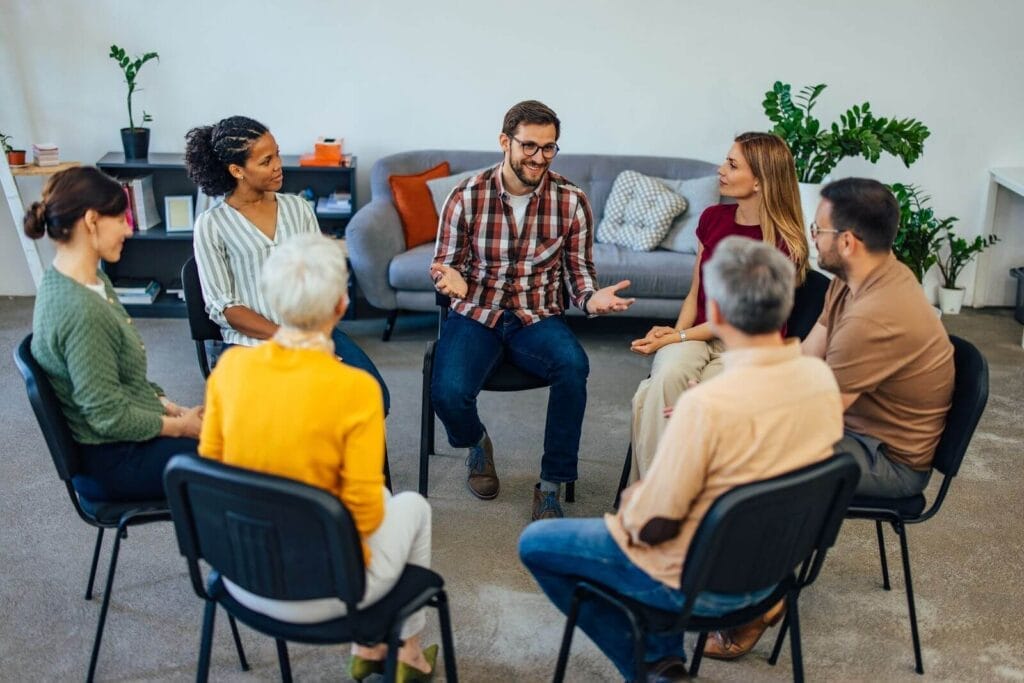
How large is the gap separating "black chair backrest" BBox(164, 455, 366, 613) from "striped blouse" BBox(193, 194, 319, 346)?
1.16 meters

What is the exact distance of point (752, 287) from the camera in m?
1.80

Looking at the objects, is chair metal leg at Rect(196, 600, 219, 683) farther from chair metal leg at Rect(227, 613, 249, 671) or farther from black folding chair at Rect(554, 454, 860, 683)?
black folding chair at Rect(554, 454, 860, 683)

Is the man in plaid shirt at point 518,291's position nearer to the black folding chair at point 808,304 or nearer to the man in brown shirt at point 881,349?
the black folding chair at point 808,304

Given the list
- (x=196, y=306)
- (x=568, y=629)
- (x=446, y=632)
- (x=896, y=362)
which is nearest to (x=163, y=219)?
(x=196, y=306)

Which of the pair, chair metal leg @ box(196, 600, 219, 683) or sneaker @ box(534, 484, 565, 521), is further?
sneaker @ box(534, 484, 565, 521)

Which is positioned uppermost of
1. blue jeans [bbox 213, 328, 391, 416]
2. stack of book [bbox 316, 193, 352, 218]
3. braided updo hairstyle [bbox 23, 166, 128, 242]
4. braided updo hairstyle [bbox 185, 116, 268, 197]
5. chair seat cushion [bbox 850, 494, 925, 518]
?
braided updo hairstyle [bbox 185, 116, 268, 197]

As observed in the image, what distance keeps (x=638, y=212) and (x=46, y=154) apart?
279cm

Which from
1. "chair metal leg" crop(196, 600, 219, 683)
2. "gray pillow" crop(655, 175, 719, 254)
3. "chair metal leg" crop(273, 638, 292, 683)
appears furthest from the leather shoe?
"gray pillow" crop(655, 175, 719, 254)

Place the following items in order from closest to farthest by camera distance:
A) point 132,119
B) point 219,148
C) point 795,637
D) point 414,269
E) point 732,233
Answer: point 795,637 → point 219,148 → point 732,233 → point 414,269 → point 132,119

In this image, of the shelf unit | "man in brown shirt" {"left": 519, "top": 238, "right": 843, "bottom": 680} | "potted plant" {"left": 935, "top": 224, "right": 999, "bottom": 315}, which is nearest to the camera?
"man in brown shirt" {"left": 519, "top": 238, "right": 843, "bottom": 680}

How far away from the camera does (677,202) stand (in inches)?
187

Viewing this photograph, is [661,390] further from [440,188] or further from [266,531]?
[440,188]

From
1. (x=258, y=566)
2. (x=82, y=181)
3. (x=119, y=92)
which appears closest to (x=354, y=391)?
(x=258, y=566)

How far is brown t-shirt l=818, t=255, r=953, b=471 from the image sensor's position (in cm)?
232
